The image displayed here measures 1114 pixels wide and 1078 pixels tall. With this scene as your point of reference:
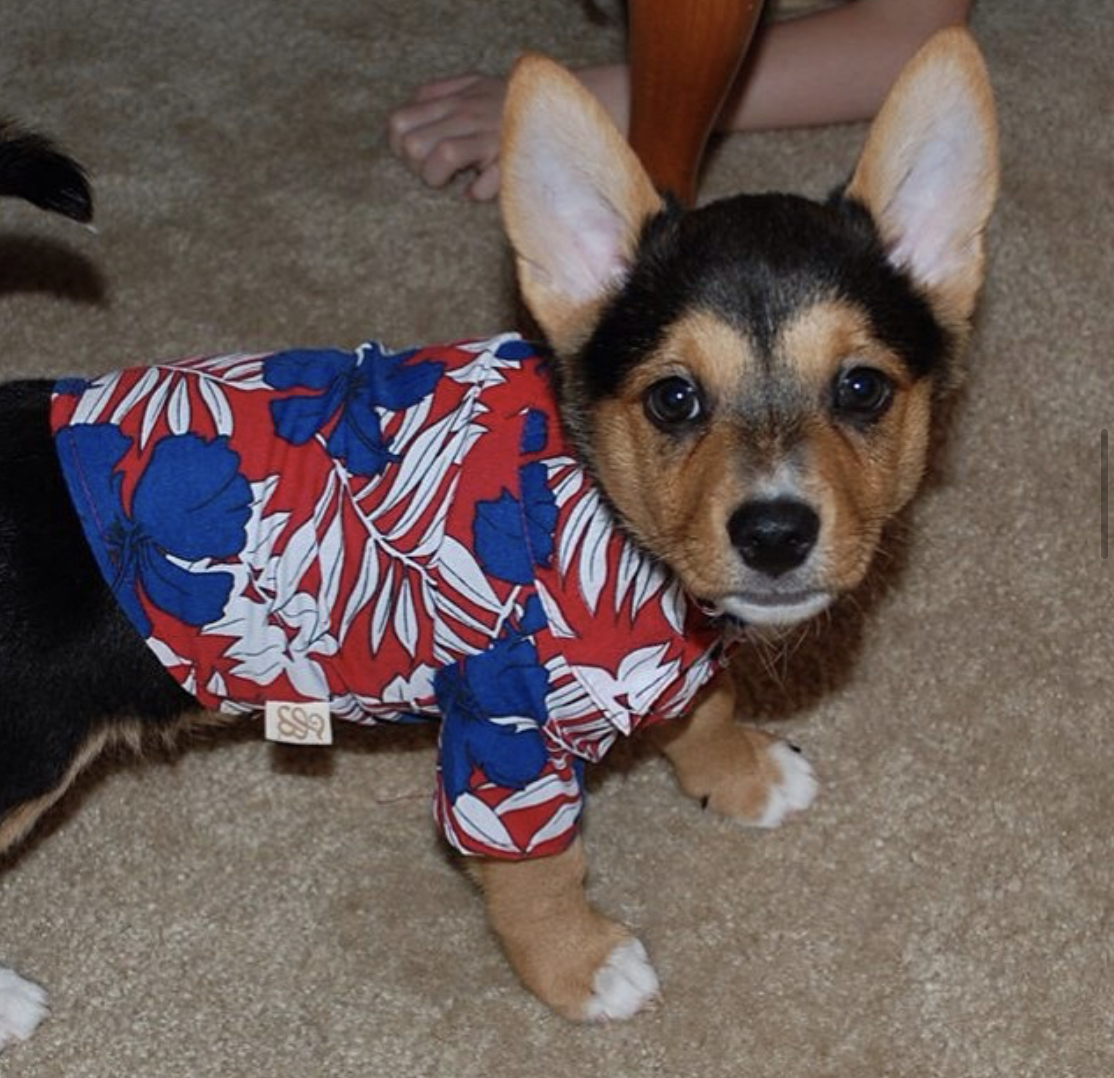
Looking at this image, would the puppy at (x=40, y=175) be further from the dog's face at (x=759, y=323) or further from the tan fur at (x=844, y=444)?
the tan fur at (x=844, y=444)

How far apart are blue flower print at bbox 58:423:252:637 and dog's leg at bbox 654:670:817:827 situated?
2.12 feet

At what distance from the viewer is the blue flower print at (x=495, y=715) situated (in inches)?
77.0

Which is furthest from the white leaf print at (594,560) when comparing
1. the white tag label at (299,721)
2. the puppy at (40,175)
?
the puppy at (40,175)

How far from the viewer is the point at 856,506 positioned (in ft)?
6.17

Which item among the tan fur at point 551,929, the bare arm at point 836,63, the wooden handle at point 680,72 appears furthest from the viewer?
the bare arm at point 836,63

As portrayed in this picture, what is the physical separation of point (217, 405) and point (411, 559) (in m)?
0.27

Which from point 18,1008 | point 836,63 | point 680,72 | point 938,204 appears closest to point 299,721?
point 18,1008

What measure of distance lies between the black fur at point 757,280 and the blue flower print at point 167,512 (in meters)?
0.39

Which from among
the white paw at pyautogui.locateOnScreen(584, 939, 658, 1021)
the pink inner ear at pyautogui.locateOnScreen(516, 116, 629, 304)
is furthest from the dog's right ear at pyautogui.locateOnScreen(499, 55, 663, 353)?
the white paw at pyautogui.locateOnScreen(584, 939, 658, 1021)

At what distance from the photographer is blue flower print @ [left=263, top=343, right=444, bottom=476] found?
2.00 meters

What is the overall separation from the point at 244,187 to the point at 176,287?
250 millimetres

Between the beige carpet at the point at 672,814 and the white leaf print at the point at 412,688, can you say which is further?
the beige carpet at the point at 672,814

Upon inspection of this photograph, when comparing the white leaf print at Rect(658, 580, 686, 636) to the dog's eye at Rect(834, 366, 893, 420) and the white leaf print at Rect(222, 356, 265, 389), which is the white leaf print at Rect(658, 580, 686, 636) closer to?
the dog's eye at Rect(834, 366, 893, 420)

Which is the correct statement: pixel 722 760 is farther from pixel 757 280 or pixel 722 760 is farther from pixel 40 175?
pixel 40 175
